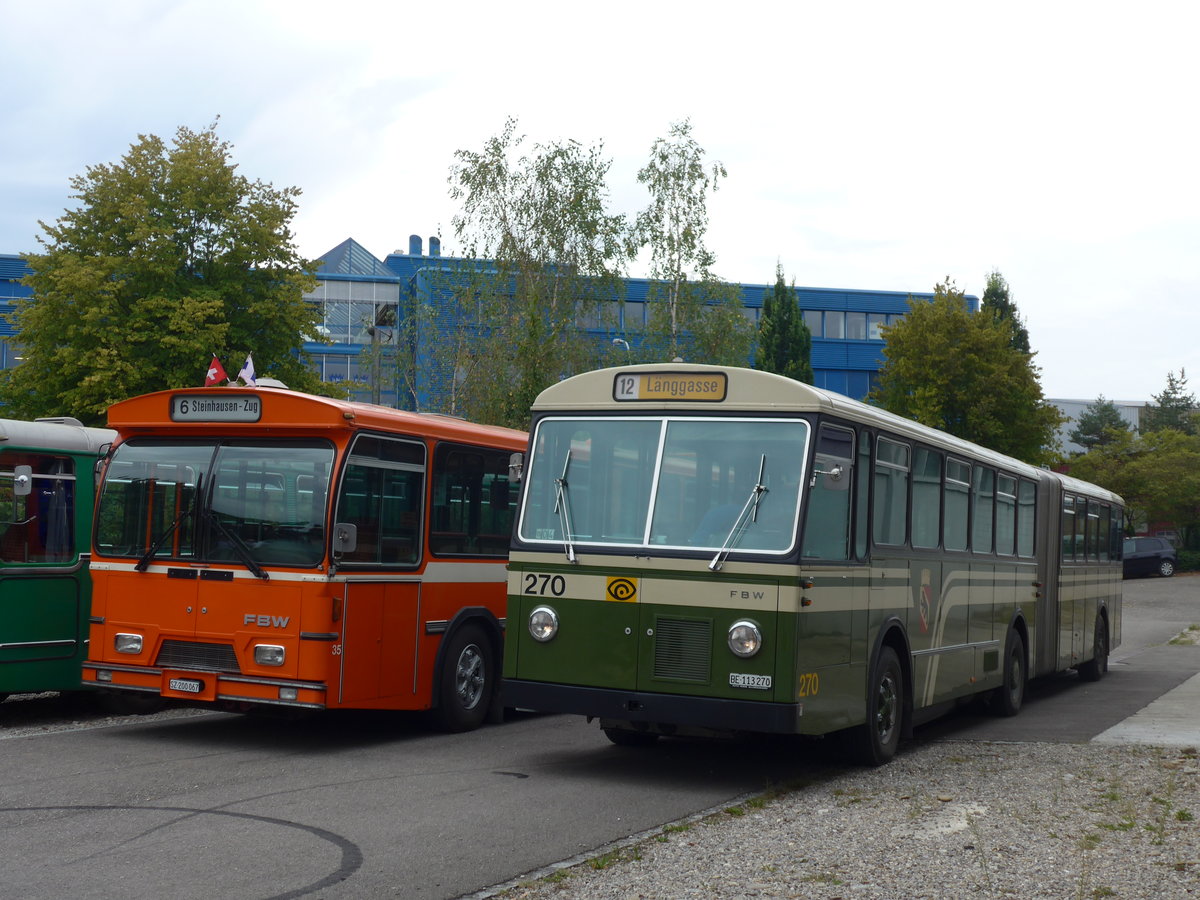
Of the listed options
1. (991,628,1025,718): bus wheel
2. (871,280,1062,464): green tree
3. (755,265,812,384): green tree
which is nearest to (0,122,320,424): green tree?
(991,628,1025,718): bus wheel

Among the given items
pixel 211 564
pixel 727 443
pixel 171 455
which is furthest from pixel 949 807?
pixel 171 455

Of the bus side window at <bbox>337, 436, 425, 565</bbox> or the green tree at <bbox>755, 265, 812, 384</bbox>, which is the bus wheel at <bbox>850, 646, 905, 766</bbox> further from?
the green tree at <bbox>755, 265, 812, 384</bbox>

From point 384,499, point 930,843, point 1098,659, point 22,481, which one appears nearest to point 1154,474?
point 1098,659

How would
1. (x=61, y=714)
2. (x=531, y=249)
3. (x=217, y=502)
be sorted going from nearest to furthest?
(x=217, y=502), (x=61, y=714), (x=531, y=249)

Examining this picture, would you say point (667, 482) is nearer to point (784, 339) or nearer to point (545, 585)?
point (545, 585)

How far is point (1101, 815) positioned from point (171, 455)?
751 centimetres

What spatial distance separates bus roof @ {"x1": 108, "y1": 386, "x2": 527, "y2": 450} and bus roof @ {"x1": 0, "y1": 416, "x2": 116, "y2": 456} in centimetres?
90

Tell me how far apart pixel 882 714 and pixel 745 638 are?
2183 mm

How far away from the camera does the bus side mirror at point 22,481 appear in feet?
38.5

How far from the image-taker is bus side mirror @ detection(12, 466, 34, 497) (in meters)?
11.7

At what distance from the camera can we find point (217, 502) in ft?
36.2

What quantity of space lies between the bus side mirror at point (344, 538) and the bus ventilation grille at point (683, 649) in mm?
2650

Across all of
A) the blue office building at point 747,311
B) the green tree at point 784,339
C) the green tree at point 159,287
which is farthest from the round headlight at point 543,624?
the blue office building at point 747,311

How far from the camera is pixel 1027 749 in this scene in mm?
11742
